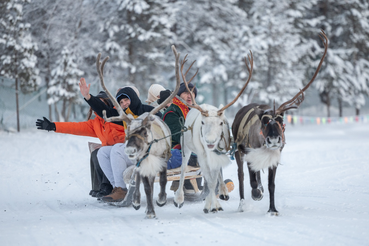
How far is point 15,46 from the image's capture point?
46.9ft

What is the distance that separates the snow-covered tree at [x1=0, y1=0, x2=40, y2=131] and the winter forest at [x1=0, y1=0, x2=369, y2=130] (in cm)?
4

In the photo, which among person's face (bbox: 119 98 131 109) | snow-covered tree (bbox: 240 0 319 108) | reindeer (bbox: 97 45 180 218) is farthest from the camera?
snow-covered tree (bbox: 240 0 319 108)

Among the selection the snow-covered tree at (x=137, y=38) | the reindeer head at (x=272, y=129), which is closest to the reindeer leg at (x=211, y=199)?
the reindeer head at (x=272, y=129)

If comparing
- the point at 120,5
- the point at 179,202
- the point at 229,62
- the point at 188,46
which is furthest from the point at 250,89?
the point at 179,202

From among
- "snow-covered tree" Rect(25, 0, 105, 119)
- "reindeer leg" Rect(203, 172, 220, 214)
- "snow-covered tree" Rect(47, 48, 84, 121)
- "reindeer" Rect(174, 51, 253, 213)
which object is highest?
"snow-covered tree" Rect(25, 0, 105, 119)

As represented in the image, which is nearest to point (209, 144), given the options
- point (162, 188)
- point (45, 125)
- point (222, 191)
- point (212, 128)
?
point (212, 128)

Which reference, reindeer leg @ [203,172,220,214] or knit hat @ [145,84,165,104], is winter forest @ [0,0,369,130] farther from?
reindeer leg @ [203,172,220,214]

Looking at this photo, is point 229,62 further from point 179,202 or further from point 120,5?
point 179,202

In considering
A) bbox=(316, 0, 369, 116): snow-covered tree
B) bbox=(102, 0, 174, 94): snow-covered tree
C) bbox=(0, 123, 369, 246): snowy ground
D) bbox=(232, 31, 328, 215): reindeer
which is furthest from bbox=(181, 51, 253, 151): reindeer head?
bbox=(316, 0, 369, 116): snow-covered tree

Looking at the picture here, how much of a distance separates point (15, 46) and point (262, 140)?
40.4 ft

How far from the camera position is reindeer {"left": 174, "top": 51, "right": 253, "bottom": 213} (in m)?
4.48

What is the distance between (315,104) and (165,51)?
45.0 feet

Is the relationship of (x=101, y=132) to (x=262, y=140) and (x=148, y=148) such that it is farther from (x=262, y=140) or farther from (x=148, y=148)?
(x=262, y=140)

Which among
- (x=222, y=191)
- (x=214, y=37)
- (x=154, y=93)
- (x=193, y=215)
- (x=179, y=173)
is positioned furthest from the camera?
(x=214, y=37)
